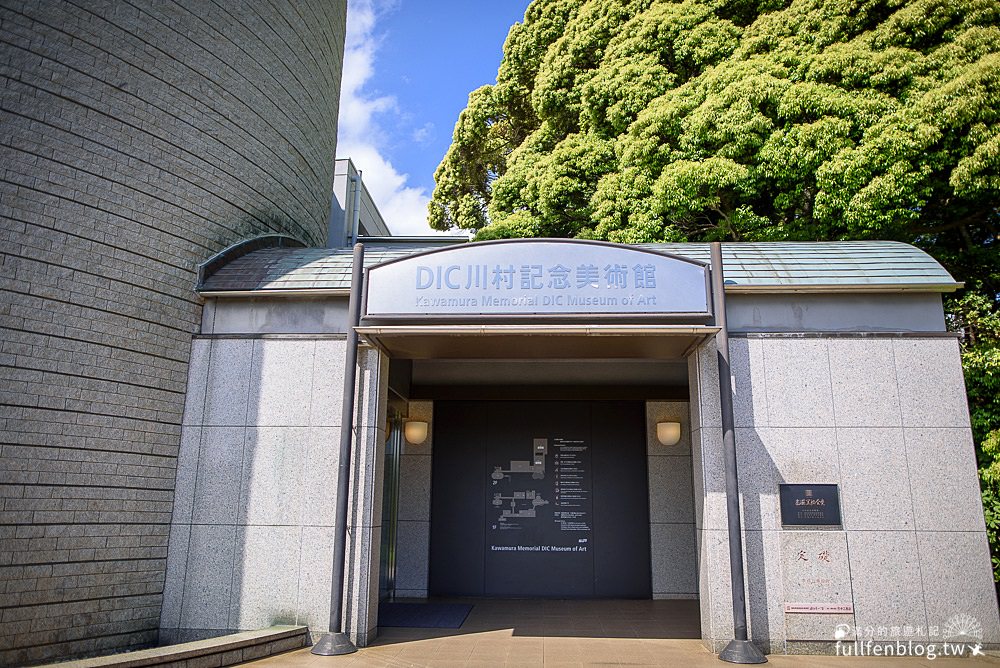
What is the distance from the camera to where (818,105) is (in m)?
10.2

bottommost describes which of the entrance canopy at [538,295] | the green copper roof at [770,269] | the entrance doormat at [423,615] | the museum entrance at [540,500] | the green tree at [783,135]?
the entrance doormat at [423,615]

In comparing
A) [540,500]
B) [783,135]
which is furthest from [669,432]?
[783,135]

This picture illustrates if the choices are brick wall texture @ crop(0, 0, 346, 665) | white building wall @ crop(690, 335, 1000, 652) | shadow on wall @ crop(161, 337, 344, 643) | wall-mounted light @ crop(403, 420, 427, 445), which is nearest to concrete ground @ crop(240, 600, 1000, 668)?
white building wall @ crop(690, 335, 1000, 652)

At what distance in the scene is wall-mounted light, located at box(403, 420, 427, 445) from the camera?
9.30 metres

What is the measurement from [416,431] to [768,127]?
758 cm

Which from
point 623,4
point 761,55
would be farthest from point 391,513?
point 623,4

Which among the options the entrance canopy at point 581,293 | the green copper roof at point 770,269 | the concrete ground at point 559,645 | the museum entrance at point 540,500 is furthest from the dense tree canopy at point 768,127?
the concrete ground at point 559,645

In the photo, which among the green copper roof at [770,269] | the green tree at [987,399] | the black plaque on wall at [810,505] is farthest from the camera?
the green tree at [987,399]

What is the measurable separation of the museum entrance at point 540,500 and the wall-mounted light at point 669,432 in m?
0.32

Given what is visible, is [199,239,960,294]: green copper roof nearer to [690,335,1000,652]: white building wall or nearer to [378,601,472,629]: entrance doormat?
[690,335,1000,652]: white building wall

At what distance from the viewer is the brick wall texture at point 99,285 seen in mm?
5480

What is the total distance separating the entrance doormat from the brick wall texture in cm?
249

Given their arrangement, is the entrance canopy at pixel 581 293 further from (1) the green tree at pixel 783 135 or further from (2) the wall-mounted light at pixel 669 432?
(1) the green tree at pixel 783 135

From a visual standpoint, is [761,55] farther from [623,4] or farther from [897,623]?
[897,623]
